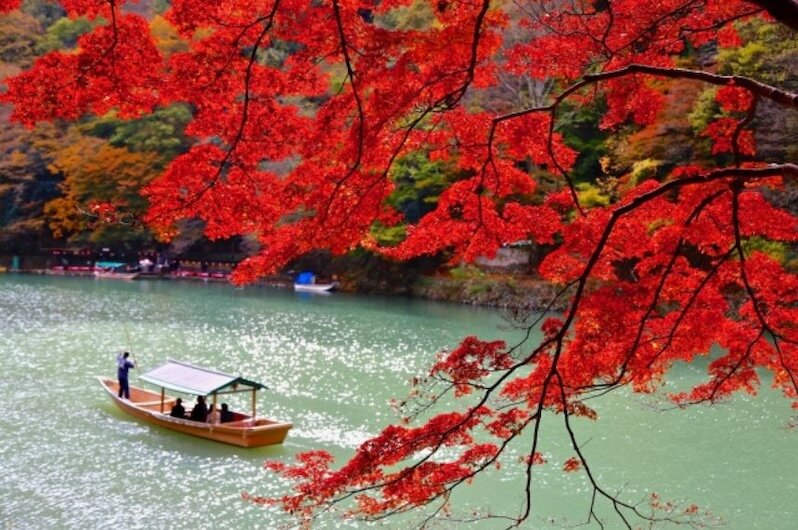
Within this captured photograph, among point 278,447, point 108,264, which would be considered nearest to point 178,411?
point 278,447

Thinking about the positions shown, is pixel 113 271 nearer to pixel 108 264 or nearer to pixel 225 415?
pixel 108 264

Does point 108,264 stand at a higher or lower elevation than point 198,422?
higher

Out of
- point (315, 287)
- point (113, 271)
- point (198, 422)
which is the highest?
point (113, 271)

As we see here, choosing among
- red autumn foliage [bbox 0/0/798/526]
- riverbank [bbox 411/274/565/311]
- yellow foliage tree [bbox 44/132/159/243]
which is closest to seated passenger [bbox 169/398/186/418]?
red autumn foliage [bbox 0/0/798/526]

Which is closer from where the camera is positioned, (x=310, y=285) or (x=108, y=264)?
(x=310, y=285)

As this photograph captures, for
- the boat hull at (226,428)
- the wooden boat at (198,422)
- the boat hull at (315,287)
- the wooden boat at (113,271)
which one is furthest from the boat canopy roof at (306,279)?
the boat hull at (226,428)

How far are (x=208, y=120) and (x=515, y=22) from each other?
74.4 feet

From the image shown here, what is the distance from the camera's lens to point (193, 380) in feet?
32.0

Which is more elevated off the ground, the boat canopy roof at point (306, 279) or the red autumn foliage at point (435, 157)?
the red autumn foliage at point (435, 157)

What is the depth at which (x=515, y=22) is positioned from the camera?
2558cm

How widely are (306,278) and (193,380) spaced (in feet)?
63.2

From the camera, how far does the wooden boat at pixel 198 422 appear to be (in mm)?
8945

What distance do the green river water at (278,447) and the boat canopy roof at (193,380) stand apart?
2.15 ft

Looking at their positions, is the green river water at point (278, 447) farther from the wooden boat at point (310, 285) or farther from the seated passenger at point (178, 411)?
the wooden boat at point (310, 285)
